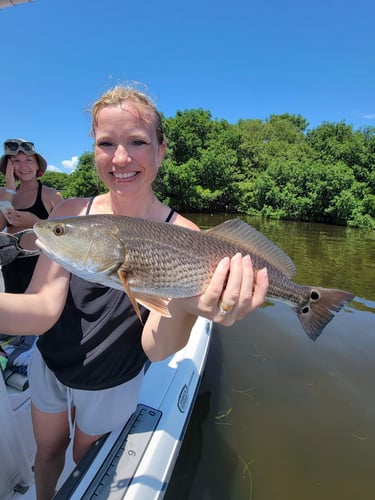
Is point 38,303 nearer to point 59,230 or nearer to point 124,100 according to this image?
point 59,230

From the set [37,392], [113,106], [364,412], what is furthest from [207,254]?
[364,412]

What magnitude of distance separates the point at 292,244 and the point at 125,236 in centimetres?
1529

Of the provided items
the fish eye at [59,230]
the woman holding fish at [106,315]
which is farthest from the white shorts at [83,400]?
the fish eye at [59,230]

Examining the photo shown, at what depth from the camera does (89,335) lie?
1.78 m

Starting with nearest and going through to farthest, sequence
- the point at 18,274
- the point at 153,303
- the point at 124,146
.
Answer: the point at 153,303 → the point at 124,146 → the point at 18,274

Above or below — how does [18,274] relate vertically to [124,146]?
below

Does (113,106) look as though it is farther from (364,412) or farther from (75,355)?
(364,412)

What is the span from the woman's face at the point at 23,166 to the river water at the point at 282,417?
13.3ft

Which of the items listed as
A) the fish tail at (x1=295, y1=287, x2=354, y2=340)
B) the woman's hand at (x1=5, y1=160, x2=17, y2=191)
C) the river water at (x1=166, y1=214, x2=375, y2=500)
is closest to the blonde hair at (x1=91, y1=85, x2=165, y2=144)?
the fish tail at (x1=295, y1=287, x2=354, y2=340)

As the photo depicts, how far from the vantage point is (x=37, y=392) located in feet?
6.44

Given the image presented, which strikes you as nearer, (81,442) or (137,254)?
(137,254)


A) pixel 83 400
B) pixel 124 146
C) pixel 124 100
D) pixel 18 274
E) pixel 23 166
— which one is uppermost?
pixel 124 100

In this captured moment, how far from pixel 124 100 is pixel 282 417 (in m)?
4.27

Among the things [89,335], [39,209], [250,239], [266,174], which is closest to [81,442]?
[89,335]
